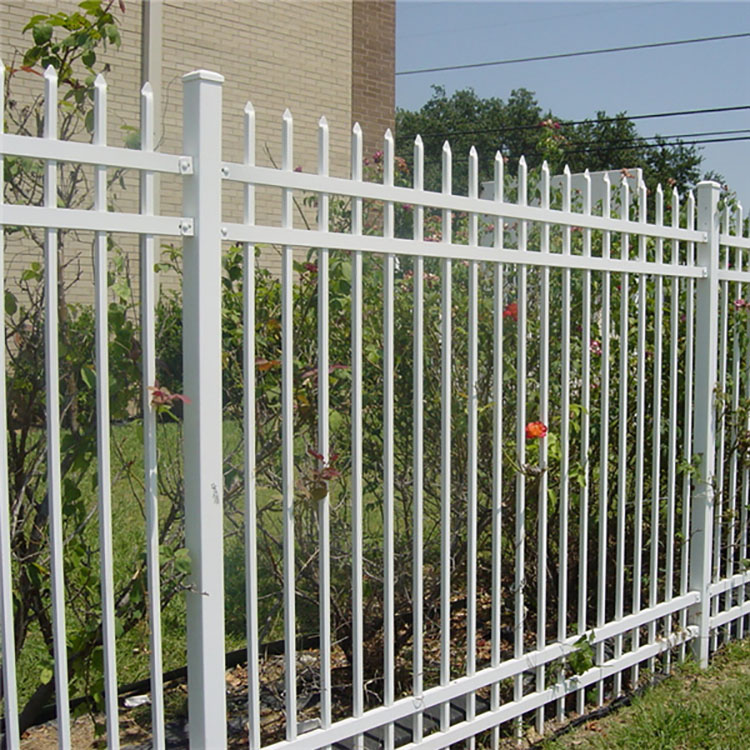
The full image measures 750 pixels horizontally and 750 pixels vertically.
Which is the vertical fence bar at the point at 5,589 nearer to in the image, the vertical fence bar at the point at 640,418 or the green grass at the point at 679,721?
the green grass at the point at 679,721

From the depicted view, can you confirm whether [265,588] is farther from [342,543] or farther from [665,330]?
[665,330]

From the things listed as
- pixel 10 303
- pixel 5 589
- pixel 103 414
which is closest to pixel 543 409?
pixel 103 414

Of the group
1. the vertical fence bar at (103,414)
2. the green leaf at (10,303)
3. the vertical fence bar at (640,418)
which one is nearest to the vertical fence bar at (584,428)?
the vertical fence bar at (640,418)

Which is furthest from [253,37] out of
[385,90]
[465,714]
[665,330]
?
[465,714]

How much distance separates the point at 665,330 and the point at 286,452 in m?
2.66

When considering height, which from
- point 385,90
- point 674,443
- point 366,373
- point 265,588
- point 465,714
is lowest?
point 465,714

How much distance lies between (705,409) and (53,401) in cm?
327

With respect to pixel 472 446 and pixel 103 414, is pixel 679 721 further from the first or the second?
pixel 103 414

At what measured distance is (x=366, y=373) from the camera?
3814 millimetres

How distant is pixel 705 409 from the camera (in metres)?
4.54

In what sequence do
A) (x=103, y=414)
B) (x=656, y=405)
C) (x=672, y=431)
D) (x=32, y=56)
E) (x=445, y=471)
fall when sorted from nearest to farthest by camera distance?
(x=103, y=414)
(x=32, y=56)
(x=445, y=471)
(x=656, y=405)
(x=672, y=431)

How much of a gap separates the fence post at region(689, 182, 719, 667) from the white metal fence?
0.04ft

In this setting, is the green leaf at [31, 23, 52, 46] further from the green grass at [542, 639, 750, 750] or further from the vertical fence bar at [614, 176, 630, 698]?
the green grass at [542, 639, 750, 750]

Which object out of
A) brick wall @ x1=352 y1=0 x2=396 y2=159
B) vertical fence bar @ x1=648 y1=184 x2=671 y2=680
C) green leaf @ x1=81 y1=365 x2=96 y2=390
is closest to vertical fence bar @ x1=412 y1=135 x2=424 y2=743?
green leaf @ x1=81 y1=365 x2=96 y2=390
